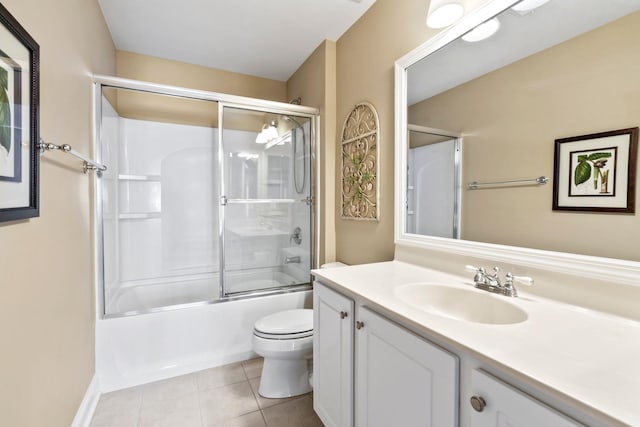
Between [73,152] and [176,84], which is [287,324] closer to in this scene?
[73,152]

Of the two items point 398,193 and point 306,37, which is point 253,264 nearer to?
point 398,193

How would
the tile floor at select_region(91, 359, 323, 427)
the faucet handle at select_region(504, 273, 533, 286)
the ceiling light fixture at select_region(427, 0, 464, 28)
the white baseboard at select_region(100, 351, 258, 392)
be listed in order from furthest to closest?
the white baseboard at select_region(100, 351, 258, 392)
the tile floor at select_region(91, 359, 323, 427)
the ceiling light fixture at select_region(427, 0, 464, 28)
the faucet handle at select_region(504, 273, 533, 286)

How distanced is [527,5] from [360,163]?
3.83 feet

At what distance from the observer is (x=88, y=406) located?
1.56m

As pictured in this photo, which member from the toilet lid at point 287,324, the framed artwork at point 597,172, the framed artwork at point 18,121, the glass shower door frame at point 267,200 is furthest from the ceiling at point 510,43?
the framed artwork at point 18,121

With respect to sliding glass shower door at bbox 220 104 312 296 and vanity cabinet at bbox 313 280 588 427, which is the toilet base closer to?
vanity cabinet at bbox 313 280 588 427

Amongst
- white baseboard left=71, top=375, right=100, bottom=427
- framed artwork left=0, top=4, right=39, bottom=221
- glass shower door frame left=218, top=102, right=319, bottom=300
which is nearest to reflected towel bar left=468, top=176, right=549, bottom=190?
glass shower door frame left=218, top=102, right=319, bottom=300

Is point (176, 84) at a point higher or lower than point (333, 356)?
→ higher

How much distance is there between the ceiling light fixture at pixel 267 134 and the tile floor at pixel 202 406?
194 centimetres

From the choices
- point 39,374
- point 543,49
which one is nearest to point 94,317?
point 39,374

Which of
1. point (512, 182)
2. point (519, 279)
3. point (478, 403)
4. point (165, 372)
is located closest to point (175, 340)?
point (165, 372)

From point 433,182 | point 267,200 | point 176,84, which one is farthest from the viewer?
point 176,84

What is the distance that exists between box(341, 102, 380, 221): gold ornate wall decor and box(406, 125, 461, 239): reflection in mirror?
0.99ft

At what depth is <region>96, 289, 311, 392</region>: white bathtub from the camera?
184 cm
